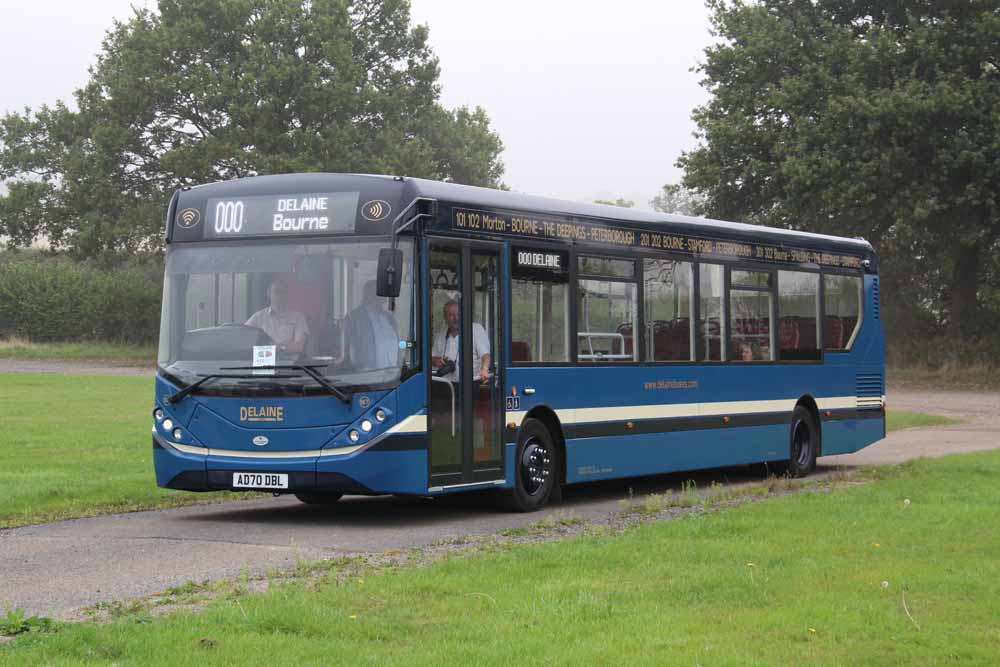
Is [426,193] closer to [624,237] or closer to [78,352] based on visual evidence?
[624,237]

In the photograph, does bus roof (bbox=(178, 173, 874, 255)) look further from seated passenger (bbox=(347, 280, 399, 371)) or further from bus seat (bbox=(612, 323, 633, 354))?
bus seat (bbox=(612, 323, 633, 354))

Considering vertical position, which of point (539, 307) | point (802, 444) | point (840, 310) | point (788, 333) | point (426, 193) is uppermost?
point (426, 193)

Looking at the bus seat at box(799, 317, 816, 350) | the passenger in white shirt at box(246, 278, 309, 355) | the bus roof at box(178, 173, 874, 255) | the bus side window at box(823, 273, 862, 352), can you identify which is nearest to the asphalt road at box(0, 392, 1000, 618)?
the passenger in white shirt at box(246, 278, 309, 355)

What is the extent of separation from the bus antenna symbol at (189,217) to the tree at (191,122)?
37113 mm

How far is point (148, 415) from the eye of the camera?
28203 millimetres

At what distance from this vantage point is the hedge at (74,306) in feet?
197

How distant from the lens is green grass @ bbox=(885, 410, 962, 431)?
30125mm

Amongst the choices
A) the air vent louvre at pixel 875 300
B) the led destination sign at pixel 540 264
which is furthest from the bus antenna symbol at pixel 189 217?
the air vent louvre at pixel 875 300

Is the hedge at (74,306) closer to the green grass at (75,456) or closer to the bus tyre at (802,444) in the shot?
the green grass at (75,456)

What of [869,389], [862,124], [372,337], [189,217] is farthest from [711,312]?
[862,124]

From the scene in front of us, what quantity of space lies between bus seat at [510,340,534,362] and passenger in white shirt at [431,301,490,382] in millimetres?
400

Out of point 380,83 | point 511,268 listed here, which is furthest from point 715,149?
A: point 511,268

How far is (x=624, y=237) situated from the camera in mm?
16703

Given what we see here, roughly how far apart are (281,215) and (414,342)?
1699mm
